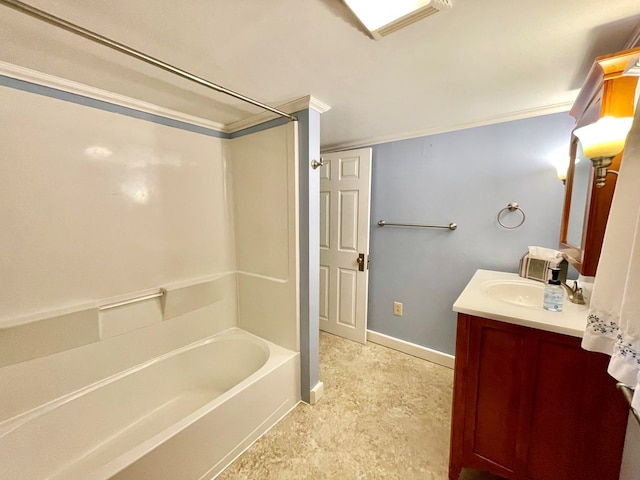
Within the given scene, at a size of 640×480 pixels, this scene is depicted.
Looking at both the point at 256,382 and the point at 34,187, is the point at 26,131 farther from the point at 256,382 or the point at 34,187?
the point at 256,382

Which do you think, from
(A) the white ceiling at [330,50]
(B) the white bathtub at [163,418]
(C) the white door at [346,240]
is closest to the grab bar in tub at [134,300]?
(B) the white bathtub at [163,418]

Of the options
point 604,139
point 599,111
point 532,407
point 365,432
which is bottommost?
point 365,432

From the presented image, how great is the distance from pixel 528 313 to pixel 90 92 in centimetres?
Answer: 242

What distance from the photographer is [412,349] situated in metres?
2.29

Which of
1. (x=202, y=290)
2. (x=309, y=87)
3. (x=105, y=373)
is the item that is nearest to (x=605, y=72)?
(x=309, y=87)

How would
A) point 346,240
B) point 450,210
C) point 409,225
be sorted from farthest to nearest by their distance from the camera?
point 346,240, point 409,225, point 450,210

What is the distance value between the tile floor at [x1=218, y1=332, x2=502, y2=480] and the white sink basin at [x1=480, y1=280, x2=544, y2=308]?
0.85 m

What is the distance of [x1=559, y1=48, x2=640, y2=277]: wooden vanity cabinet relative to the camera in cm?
86

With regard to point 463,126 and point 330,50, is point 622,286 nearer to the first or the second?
point 330,50

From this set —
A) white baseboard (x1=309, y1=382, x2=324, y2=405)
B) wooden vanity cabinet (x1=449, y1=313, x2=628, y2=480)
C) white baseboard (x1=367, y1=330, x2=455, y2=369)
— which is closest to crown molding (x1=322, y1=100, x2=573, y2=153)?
wooden vanity cabinet (x1=449, y1=313, x2=628, y2=480)

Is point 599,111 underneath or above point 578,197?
above

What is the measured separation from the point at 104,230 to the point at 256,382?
1260 millimetres

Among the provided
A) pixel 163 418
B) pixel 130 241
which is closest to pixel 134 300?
pixel 130 241

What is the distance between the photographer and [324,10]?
0.85m
